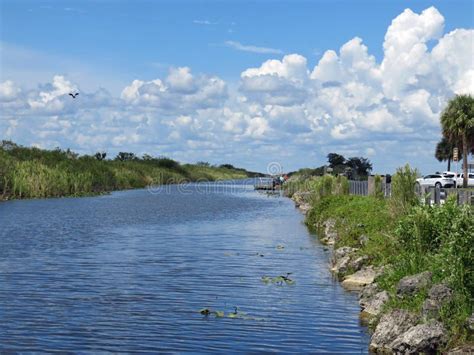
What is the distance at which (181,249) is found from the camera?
3431 cm

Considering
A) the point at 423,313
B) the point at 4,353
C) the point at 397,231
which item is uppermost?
the point at 397,231

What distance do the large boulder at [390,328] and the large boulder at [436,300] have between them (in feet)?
1.26

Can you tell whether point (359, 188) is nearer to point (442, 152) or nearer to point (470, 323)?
point (470, 323)

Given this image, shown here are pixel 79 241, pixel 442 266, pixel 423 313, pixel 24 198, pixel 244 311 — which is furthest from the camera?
pixel 24 198

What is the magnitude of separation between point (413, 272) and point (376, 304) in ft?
4.40

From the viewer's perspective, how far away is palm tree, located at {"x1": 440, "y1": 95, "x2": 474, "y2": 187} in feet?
236

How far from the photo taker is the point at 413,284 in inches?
634

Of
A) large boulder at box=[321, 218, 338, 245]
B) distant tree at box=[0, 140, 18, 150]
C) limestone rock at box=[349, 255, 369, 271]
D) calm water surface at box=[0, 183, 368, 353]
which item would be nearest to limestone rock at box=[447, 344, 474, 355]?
calm water surface at box=[0, 183, 368, 353]

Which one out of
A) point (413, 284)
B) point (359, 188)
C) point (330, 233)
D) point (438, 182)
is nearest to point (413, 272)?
point (413, 284)

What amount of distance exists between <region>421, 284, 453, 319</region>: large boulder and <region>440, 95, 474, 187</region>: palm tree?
59136 mm

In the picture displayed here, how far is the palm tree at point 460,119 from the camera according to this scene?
7181cm

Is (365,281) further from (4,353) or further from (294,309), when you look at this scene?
(4,353)

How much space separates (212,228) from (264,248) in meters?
12.5

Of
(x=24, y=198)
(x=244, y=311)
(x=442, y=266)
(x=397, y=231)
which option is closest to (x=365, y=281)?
(x=397, y=231)
